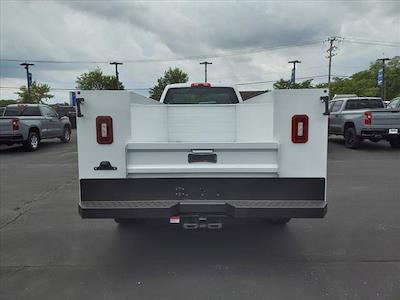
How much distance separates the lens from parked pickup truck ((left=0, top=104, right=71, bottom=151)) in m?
13.8

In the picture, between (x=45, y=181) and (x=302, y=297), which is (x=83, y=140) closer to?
(x=302, y=297)

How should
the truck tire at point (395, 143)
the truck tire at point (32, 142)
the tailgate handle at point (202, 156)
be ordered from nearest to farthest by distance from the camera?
the tailgate handle at point (202, 156), the truck tire at point (395, 143), the truck tire at point (32, 142)

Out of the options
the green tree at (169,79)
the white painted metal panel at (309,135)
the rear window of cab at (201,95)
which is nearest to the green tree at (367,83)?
the green tree at (169,79)

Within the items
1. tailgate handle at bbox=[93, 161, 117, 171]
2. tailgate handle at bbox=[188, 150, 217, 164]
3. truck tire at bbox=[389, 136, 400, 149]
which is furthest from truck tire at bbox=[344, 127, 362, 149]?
tailgate handle at bbox=[93, 161, 117, 171]

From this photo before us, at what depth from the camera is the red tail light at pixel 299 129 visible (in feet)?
11.7

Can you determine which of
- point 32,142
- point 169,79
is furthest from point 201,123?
point 169,79

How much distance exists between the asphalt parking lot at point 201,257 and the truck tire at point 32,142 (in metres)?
8.54

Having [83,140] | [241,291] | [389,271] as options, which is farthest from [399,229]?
[83,140]

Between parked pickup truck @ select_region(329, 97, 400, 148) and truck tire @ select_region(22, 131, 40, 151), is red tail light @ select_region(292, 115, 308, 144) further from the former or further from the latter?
truck tire @ select_region(22, 131, 40, 151)

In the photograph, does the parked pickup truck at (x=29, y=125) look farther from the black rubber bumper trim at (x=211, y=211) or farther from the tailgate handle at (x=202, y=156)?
the tailgate handle at (x=202, y=156)

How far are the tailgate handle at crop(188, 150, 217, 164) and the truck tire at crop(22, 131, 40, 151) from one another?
12.5 metres

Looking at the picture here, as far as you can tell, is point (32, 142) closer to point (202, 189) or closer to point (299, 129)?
point (202, 189)

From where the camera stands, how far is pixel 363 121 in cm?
1285

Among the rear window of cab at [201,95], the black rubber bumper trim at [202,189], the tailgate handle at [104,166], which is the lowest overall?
the black rubber bumper trim at [202,189]
